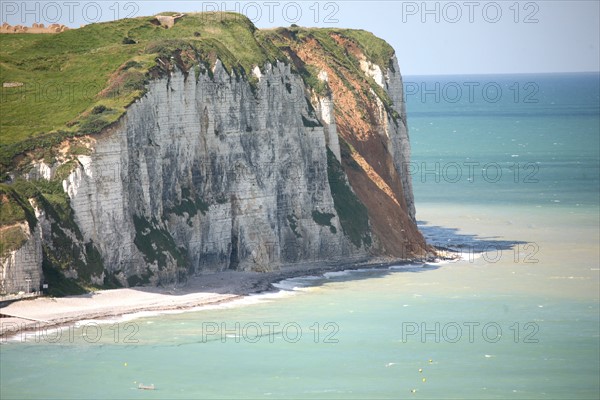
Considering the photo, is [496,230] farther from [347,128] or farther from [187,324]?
[187,324]

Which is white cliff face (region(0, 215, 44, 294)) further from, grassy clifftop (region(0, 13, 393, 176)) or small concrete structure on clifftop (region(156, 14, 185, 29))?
small concrete structure on clifftop (region(156, 14, 185, 29))

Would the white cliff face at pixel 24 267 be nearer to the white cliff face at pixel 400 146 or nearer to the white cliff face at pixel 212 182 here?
the white cliff face at pixel 212 182

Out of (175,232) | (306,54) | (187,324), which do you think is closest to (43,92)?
(175,232)

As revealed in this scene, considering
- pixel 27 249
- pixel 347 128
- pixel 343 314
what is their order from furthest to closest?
1. pixel 347 128
2. pixel 343 314
3. pixel 27 249

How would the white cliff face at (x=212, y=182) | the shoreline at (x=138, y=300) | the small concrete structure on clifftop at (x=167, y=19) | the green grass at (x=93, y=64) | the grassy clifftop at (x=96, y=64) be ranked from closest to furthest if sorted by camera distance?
the shoreline at (x=138, y=300) < the white cliff face at (x=212, y=182) < the grassy clifftop at (x=96, y=64) < the green grass at (x=93, y=64) < the small concrete structure on clifftop at (x=167, y=19)

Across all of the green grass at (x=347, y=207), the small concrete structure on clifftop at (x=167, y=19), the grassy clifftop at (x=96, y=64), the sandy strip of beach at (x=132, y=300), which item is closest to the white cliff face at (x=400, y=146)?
the green grass at (x=347, y=207)

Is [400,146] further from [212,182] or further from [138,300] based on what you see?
[138,300]

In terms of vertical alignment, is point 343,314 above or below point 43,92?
below
